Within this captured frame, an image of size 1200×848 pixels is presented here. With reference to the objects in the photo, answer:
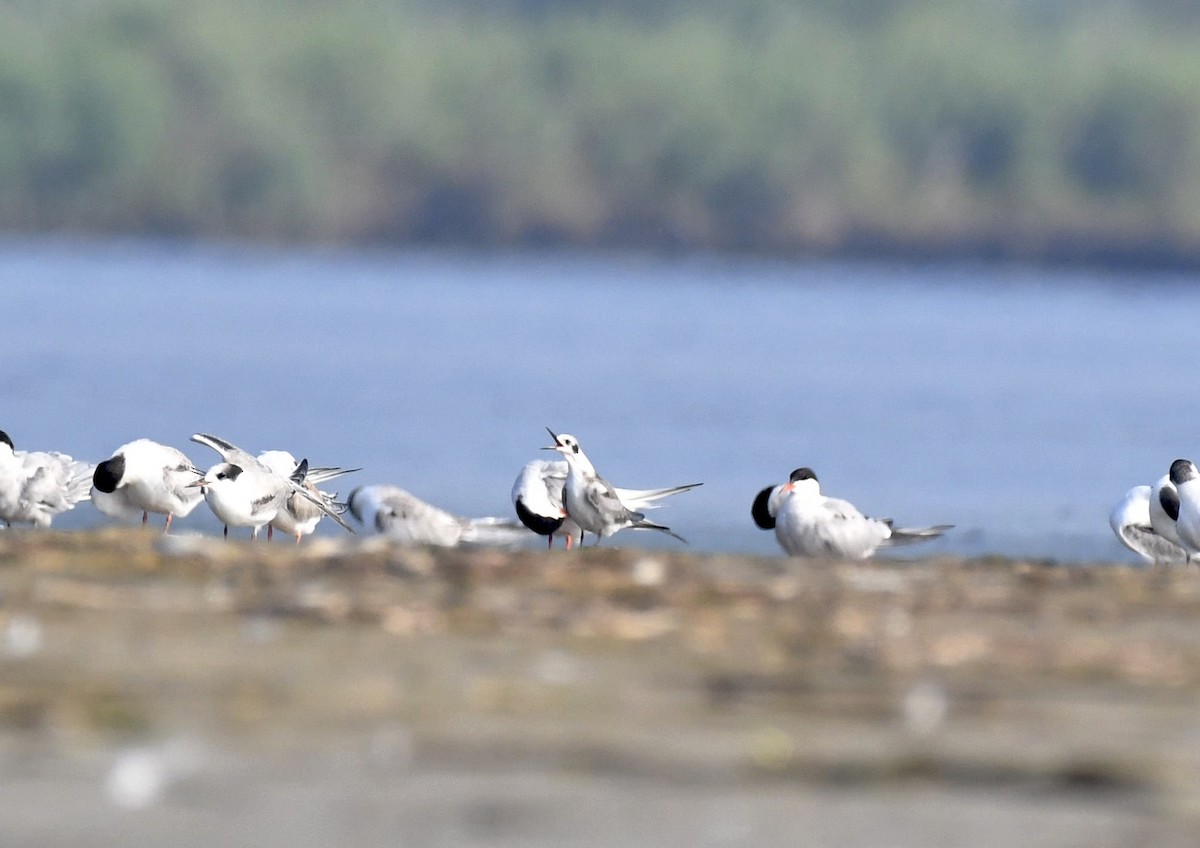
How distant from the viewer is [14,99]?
2891 inches

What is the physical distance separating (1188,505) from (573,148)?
210 feet

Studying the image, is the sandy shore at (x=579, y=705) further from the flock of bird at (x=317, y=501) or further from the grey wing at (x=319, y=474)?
the grey wing at (x=319, y=474)

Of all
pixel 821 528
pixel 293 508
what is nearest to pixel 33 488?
Result: pixel 293 508

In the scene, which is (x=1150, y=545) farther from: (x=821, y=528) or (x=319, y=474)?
(x=319, y=474)

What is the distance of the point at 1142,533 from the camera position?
13.0 meters

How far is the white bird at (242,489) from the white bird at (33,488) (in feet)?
2.28

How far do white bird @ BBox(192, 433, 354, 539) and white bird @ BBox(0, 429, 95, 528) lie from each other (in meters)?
0.69

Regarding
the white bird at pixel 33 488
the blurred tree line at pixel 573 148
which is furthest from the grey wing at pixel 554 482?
the blurred tree line at pixel 573 148

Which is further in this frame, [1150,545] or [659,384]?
[659,384]

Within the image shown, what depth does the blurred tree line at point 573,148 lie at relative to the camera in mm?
72062

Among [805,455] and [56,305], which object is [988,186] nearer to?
[56,305]

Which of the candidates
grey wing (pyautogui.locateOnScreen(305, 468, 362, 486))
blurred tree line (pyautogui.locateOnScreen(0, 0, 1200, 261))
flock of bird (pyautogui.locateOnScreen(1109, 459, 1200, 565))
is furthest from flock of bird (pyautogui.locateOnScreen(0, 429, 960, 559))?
blurred tree line (pyautogui.locateOnScreen(0, 0, 1200, 261))

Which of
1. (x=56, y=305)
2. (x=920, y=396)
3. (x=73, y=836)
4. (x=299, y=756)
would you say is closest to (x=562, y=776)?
(x=299, y=756)

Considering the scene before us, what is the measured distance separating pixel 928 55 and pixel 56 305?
45653 mm
